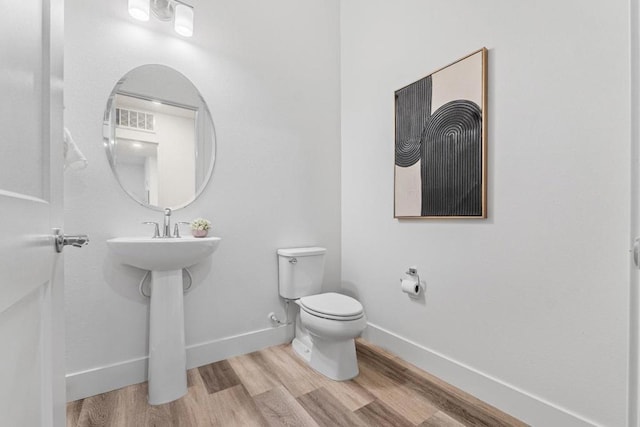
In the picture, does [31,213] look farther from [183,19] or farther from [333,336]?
[183,19]

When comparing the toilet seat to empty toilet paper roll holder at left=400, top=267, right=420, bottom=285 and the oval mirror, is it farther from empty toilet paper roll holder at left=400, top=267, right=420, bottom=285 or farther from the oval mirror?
the oval mirror

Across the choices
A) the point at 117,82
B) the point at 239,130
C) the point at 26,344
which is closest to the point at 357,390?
the point at 26,344

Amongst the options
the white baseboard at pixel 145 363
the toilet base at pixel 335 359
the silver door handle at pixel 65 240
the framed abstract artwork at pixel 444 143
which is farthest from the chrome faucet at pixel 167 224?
the framed abstract artwork at pixel 444 143

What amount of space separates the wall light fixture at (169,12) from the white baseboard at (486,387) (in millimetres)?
2269

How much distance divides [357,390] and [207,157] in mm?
1605

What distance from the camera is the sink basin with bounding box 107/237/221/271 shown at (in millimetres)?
1373

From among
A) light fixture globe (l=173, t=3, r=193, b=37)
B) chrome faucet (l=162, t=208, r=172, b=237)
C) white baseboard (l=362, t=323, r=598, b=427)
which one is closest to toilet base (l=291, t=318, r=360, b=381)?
white baseboard (l=362, t=323, r=598, b=427)

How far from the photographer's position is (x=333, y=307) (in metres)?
1.67

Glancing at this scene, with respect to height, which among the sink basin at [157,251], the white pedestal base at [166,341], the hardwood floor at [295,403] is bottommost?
the hardwood floor at [295,403]

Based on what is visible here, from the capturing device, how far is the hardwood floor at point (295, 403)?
132 centimetres

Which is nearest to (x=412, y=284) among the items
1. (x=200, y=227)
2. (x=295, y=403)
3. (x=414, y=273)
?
(x=414, y=273)

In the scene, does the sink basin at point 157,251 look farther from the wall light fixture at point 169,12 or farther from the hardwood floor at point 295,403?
the wall light fixture at point 169,12

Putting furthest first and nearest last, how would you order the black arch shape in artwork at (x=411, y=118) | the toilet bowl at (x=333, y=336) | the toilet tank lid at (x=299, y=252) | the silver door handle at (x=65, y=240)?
the toilet tank lid at (x=299, y=252) → the black arch shape in artwork at (x=411, y=118) → the toilet bowl at (x=333, y=336) → the silver door handle at (x=65, y=240)

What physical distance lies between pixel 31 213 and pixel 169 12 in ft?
5.41
